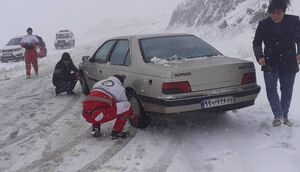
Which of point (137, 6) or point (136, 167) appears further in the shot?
point (137, 6)

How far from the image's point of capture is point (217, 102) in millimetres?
6574

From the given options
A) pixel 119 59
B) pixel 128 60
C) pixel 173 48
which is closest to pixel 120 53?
pixel 119 59

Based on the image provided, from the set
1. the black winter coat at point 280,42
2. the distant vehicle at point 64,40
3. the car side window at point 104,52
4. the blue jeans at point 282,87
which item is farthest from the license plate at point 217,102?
the distant vehicle at point 64,40

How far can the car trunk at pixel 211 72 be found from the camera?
6.46 meters

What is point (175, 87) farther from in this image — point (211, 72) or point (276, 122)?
point (276, 122)

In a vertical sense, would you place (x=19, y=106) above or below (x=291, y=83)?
below

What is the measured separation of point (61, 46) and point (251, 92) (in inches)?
1224

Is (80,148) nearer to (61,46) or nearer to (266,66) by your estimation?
(266,66)

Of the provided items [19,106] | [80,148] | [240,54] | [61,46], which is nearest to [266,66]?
[80,148]

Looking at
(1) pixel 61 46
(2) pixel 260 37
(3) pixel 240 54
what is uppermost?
Answer: (2) pixel 260 37

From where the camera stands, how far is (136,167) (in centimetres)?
559

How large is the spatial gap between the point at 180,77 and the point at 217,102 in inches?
26.7

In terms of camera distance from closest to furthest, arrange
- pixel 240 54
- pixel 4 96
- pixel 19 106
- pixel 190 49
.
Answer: pixel 190 49, pixel 19 106, pixel 4 96, pixel 240 54

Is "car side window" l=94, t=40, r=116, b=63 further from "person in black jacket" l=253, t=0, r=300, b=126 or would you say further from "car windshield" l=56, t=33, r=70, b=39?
"car windshield" l=56, t=33, r=70, b=39
